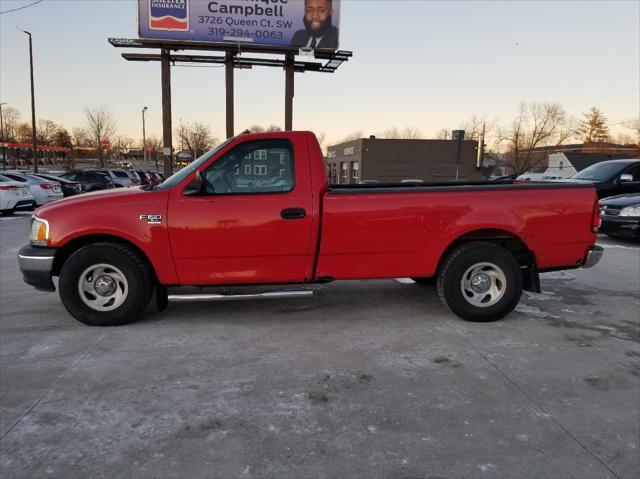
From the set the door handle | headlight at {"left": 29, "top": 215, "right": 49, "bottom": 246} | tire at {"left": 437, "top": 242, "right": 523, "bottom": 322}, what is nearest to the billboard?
headlight at {"left": 29, "top": 215, "right": 49, "bottom": 246}

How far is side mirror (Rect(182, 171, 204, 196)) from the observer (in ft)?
14.4

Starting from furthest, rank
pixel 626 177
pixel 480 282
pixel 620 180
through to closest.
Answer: pixel 620 180 → pixel 626 177 → pixel 480 282

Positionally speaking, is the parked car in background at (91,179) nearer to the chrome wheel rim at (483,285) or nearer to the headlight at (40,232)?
the headlight at (40,232)

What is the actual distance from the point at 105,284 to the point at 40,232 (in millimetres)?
782

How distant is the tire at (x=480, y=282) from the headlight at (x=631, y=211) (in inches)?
265

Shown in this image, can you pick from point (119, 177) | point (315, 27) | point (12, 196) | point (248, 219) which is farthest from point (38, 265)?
point (119, 177)

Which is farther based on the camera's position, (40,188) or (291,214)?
(40,188)

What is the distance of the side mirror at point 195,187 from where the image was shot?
4395 millimetres

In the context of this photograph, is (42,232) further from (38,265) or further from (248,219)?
(248,219)

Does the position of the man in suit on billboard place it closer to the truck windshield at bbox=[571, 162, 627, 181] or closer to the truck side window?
the truck windshield at bbox=[571, 162, 627, 181]

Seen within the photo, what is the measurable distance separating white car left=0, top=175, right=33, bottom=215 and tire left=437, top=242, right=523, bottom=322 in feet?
50.7

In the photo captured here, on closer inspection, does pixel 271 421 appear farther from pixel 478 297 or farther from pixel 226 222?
pixel 478 297

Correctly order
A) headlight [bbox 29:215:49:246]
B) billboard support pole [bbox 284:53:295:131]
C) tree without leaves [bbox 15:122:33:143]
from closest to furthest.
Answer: headlight [bbox 29:215:49:246]
billboard support pole [bbox 284:53:295:131]
tree without leaves [bbox 15:122:33:143]

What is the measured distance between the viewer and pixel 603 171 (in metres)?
12.8
